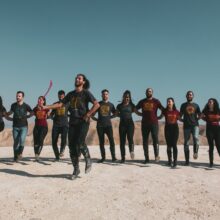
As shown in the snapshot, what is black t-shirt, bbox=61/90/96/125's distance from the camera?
7.33 m

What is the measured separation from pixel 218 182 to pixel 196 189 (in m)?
1.01

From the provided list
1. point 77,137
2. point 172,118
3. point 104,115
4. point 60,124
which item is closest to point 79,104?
point 77,137

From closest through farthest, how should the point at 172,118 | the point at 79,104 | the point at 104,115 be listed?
the point at 79,104
the point at 172,118
the point at 104,115

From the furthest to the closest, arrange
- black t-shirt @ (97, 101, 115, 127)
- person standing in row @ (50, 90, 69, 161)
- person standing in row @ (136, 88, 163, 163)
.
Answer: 1. person standing in row @ (50, 90, 69, 161)
2. black t-shirt @ (97, 101, 115, 127)
3. person standing in row @ (136, 88, 163, 163)

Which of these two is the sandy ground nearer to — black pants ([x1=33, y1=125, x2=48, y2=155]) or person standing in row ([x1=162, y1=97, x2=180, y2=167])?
person standing in row ([x1=162, y1=97, x2=180, y2=167])

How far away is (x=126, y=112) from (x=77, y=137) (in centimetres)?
312

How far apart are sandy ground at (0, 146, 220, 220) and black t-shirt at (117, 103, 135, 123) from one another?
179 cm

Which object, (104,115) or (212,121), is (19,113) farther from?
(212,121)

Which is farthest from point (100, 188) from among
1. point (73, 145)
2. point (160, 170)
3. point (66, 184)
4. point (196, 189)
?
point (160, 170)

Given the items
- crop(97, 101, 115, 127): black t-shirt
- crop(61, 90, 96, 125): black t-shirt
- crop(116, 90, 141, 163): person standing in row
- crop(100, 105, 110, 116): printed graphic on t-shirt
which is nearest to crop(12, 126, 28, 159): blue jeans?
crop(97, 101, 115, 127): black t-shirt

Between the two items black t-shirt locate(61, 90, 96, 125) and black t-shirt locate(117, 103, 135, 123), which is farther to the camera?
black t-shirt locate(117, 103, 135, 123)

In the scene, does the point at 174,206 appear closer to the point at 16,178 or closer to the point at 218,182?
the point at 218,182

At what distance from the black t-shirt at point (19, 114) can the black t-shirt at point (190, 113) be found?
4946 millimetres

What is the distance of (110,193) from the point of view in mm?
6363
